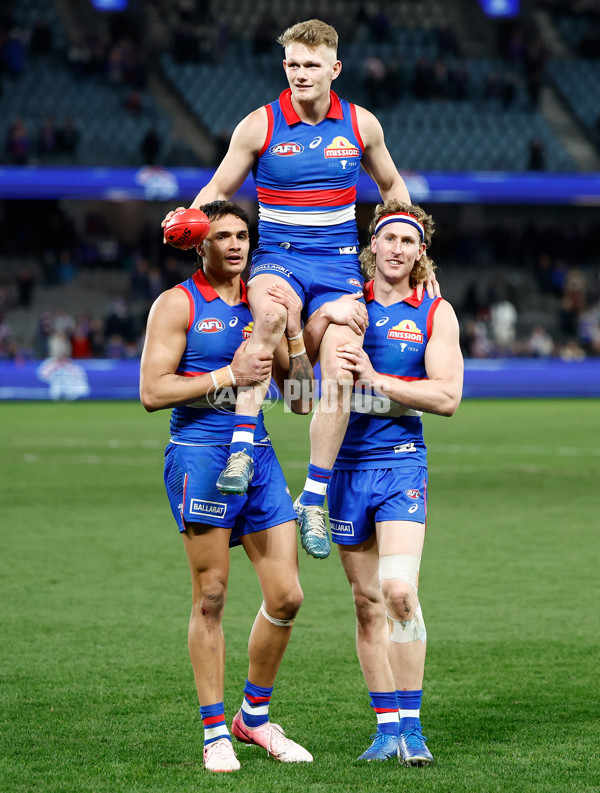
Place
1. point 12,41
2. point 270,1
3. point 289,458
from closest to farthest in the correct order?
1. point 289,458
2. point 12,41
3. point 270,1

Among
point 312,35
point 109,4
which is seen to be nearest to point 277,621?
point 312,35

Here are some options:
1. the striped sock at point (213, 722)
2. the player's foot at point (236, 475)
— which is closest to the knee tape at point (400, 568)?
the player's foot at point (236, 475)

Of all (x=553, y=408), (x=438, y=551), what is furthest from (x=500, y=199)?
(x=438, y=551)

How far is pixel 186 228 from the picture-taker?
179 inches

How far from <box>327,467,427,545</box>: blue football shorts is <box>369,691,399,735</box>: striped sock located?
→ 665mm

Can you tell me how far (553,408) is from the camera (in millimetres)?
21828

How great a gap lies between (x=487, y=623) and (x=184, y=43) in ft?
84.8

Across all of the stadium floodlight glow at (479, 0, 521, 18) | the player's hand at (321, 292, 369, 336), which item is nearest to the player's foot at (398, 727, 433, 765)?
the player's hand at (321, 292, 369, 336)

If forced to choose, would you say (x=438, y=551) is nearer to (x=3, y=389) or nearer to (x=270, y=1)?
(x=3, y=389)

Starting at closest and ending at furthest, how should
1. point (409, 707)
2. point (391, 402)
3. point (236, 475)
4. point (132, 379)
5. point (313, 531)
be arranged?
point (236, 475), point (409, 707), point (313, 531), point (391, 402), point (132, 379)

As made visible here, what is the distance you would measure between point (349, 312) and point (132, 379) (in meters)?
18.3

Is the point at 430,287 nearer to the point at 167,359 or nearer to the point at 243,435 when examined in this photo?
the point at 243,435

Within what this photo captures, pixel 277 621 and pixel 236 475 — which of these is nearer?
pixel 236 475

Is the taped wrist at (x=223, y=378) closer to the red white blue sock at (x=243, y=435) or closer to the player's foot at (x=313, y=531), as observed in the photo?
the red white blue sock at (x=243, y=435)
